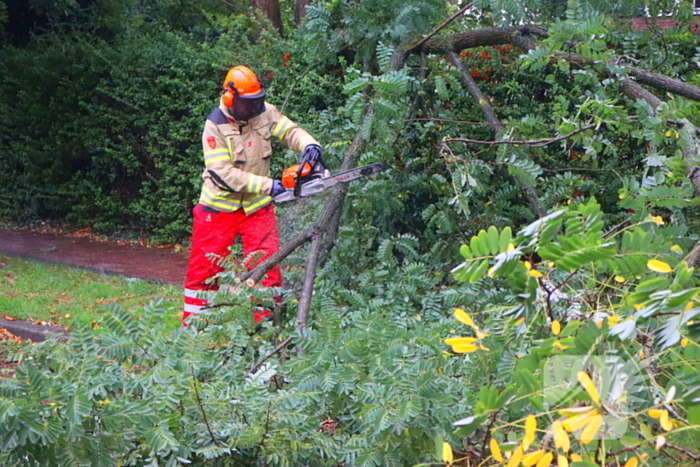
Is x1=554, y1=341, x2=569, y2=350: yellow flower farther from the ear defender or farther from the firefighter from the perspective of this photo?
the ear defender

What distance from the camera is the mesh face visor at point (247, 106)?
4879 millimetres

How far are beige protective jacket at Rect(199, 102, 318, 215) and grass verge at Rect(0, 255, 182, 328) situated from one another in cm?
120

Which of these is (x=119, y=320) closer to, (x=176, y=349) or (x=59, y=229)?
(x=176, y=349)

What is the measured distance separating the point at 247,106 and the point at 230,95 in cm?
14

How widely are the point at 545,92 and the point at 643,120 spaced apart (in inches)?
147

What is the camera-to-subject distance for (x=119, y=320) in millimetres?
2348

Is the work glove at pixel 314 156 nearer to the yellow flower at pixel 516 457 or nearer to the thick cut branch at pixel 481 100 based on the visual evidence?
the thick cut branch at pixel 481 100

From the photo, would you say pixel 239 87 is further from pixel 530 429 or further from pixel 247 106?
pixel 530 429

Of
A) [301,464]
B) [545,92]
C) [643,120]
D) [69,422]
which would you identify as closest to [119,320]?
[69,422]

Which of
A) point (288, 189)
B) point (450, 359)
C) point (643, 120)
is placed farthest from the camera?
point (288, 189)

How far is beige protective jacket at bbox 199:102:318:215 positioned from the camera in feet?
15.8

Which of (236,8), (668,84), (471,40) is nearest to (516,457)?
(668,84)

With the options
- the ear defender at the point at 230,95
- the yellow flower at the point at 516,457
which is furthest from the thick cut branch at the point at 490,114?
the yellow flower at the point at 516,457

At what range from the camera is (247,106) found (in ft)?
16.1
